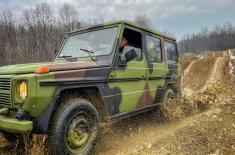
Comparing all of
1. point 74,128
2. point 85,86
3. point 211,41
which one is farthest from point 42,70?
point 211,41

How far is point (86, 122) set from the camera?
4031mm

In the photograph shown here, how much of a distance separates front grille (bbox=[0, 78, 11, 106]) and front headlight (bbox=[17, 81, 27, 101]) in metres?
0.18

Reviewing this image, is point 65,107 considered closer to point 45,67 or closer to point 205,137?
point 45,67

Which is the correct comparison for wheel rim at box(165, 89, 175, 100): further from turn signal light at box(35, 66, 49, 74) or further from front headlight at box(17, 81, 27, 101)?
front headlight at box(17, 81, 27, 101)

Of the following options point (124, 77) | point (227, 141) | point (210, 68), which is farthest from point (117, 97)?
point (210, 68)

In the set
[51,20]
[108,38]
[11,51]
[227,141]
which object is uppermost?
[51,20]

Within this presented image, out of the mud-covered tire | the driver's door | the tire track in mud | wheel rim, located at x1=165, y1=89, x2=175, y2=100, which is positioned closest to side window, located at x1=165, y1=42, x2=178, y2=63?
wheel rim, located at x1=165, y1=89, x2=175, y2=100

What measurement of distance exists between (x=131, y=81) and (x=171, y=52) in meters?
2.52

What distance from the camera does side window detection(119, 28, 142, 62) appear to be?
495 cm

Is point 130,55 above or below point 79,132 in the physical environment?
above

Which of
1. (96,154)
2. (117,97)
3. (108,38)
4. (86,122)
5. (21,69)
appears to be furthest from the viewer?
(108,38)

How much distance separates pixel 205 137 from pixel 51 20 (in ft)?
164

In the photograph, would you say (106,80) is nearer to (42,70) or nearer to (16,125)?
(42,70)

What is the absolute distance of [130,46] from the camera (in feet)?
17.2
